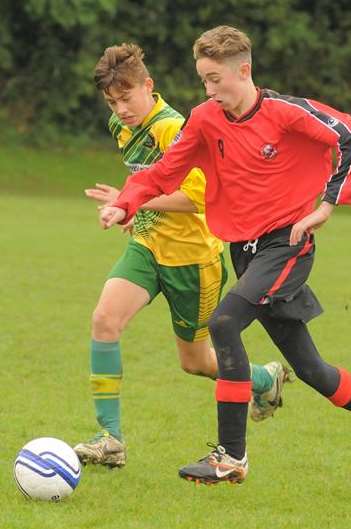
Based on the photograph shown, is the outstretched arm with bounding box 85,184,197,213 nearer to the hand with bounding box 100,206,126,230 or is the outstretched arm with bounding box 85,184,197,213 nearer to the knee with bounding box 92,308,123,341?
the hand with bounding box 100,206,126,230

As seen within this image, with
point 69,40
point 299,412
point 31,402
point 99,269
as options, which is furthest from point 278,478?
point 69,40

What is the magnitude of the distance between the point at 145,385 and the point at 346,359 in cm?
180

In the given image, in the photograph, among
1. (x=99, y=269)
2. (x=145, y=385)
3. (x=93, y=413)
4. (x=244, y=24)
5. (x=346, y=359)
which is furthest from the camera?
(x=244, y=24)

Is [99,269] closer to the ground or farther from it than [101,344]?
closer to the ground

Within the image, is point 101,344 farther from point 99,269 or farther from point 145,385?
point 99,269

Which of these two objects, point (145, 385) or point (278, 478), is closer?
point (278, 478)

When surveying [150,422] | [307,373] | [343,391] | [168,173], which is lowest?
[150,422]

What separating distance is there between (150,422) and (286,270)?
189 centimetres

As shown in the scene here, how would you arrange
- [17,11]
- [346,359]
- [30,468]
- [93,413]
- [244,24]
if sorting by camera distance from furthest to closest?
[244,24]
[17,11]
[346,359]
[93,413]
[30,468]

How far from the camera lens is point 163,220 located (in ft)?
20.5

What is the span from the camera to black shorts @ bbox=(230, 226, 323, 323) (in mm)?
5242

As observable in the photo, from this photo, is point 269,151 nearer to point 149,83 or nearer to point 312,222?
point 312,222

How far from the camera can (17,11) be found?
1143 inches

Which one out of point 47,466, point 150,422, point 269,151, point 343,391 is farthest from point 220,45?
point 150,422
